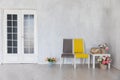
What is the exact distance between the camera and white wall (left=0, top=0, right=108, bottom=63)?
8.00 m

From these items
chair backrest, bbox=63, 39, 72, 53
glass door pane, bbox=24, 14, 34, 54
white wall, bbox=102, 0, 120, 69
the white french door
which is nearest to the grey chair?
chair backrest, bbox=63, 39, 72, 53

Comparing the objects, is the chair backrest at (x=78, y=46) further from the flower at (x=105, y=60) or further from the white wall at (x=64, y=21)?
the flower at (x=105, y=60)

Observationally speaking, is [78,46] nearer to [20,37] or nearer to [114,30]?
[114,30]

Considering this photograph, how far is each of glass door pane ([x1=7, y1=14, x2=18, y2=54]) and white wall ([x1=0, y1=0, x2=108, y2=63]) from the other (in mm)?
458

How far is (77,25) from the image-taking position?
318 inches

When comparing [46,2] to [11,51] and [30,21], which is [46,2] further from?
[11,51]

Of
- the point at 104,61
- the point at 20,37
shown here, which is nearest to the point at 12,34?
the point at 20,37

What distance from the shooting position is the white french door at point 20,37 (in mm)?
8078

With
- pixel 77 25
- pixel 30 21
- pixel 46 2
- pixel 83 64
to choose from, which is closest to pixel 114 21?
pixel 77 25

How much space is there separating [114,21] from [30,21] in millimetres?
3145

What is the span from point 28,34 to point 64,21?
1481mm

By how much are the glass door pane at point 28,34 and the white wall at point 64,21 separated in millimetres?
345

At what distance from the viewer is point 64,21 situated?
8055 mm

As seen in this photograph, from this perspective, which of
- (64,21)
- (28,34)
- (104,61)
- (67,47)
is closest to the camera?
(104,61)
